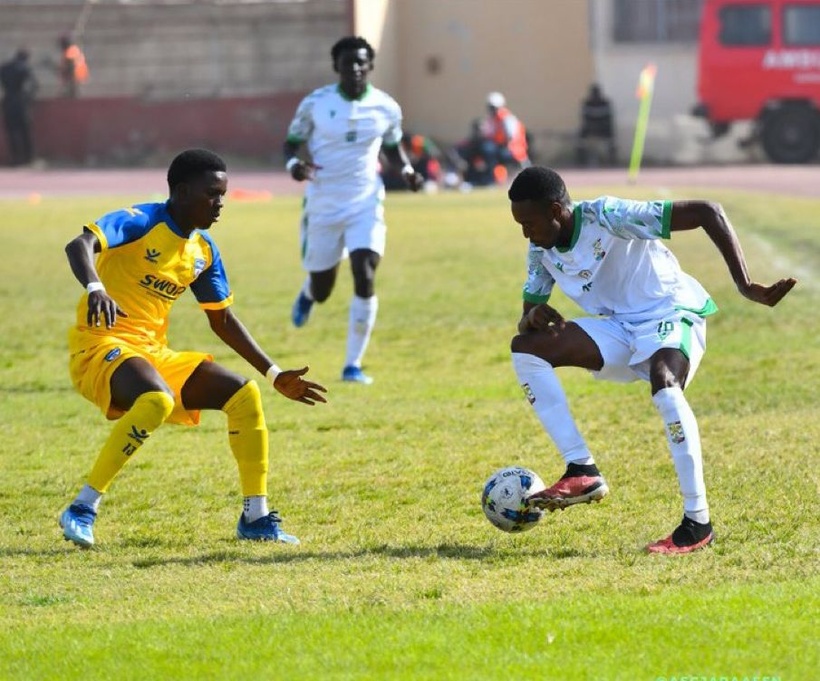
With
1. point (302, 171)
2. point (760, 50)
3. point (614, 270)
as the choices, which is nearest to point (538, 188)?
point (614, 270)

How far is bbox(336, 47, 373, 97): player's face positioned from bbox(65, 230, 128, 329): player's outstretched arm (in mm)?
5895

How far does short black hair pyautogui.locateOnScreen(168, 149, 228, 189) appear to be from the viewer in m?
7.12

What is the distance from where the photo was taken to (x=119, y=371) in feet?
23.2

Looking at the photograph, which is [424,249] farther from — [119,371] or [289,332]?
[119,371]

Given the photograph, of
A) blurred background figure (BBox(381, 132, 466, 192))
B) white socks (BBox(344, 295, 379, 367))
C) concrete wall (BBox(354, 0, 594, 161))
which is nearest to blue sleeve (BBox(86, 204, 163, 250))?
white socks (BBox(344, 295, 379, 367))

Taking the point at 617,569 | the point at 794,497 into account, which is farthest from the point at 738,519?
the point at 617,569

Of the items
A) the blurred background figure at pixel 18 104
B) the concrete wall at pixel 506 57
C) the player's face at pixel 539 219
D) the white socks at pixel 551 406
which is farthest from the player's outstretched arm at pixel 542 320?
the concrete wall at pixel 506 57

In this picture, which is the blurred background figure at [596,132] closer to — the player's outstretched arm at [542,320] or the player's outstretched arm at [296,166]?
the player's outstretched arm at [296,166]

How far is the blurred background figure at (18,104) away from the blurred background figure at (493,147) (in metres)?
12.4

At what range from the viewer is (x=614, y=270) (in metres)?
7.14

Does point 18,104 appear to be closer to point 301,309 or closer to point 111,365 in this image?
point 301,309

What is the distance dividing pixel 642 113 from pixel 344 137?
27545 mm

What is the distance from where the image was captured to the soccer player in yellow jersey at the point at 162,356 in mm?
7008

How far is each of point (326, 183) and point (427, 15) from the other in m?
32.2
